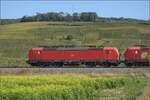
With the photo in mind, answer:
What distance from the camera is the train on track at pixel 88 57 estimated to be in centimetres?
6656

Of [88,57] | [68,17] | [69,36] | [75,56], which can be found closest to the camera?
[88,57]

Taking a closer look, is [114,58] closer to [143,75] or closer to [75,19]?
[143,75]

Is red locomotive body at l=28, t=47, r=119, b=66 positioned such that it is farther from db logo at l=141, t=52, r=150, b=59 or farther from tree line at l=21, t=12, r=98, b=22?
tree line at l=21, t=12, r=98, b=22

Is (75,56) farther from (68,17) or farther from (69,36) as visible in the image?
(68,17)

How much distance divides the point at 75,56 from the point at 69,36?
50963 mm

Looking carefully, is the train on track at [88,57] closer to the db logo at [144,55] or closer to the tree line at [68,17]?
the db logo at [144,55]

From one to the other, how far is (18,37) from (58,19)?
57689 mm

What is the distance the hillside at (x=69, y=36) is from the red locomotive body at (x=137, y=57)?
1360 inches

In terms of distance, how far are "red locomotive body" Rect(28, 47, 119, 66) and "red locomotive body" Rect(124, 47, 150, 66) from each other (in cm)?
153

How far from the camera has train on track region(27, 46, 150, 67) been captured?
6656 cm

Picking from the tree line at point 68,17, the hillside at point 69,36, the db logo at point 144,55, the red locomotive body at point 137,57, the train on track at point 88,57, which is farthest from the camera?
the tree line at point 68,17

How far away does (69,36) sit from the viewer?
11838 centimetres

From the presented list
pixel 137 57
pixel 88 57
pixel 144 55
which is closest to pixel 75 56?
pixel 88 57

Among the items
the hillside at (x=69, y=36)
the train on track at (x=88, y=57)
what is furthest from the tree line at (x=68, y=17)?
the train on track at (x=88, y=57)
